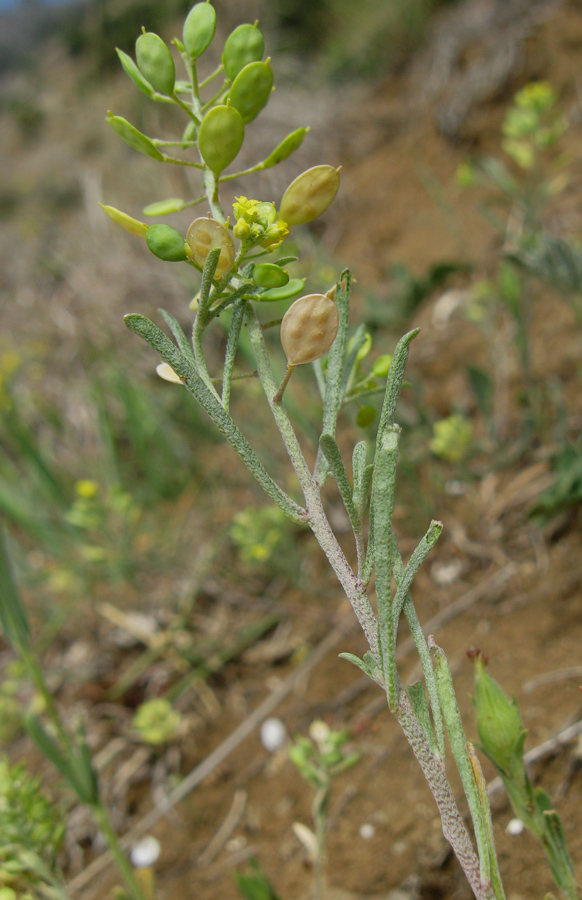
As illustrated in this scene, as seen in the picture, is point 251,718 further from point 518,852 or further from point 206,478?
point 206,478

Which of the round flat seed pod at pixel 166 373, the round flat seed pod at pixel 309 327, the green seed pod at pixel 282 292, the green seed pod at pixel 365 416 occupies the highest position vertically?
the green seed pod at pixel 282 292

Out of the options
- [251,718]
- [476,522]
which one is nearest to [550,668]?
[476,522]

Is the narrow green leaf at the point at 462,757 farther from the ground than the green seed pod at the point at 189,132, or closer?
closer

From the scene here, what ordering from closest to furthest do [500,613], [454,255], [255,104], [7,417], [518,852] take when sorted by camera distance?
[255,104]
[518,852]
[500,613]
[7,417]
[454,255]

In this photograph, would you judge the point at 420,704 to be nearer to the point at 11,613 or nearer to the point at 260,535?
the point at 11,613

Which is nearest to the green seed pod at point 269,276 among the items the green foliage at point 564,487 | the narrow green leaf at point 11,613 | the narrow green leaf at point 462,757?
the narrow green leaf at point 462,757

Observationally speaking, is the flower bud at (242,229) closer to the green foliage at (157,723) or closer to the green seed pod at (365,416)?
the green seed pod at (365,416)

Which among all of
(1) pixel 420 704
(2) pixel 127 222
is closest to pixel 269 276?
(2) pixel 127 222
